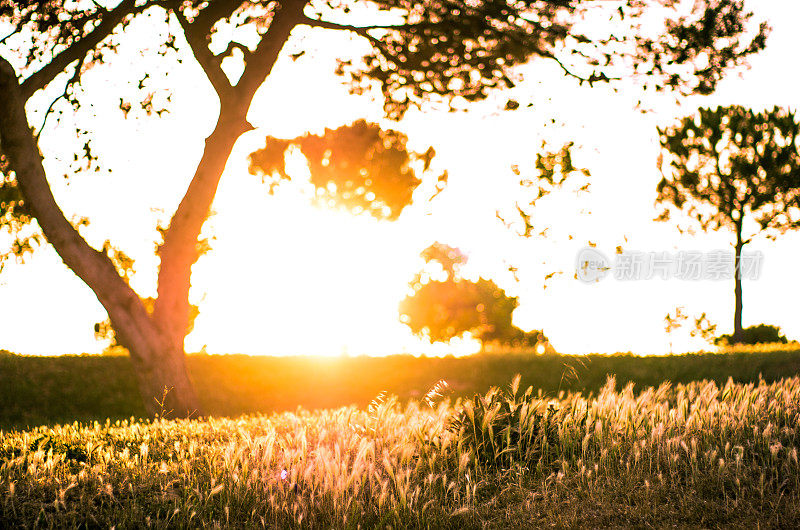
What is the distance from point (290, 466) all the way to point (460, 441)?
1528 mm

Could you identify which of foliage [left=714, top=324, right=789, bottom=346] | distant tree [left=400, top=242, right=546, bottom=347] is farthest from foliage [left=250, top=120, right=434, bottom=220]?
foliage [left=714, top=324, right=789, bottom=346]

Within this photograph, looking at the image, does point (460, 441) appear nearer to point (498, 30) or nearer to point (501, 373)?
point (498, 30)

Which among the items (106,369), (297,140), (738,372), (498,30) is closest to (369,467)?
(498,30)

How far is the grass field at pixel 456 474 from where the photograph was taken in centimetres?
444

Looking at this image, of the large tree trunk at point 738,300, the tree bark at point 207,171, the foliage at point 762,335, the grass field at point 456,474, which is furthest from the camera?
the foliage at point 762,335

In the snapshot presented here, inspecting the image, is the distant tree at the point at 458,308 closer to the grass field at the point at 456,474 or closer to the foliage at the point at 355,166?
the foliage at the point at 355,166

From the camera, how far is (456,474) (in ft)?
17.5

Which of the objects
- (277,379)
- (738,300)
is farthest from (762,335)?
(277,379)

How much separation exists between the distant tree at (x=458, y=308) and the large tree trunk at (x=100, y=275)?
22.5 meters

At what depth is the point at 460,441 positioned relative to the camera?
5.62 metres

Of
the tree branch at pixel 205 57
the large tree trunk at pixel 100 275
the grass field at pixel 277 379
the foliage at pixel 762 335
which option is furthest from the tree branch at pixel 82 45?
the foliage at pixel 762 335

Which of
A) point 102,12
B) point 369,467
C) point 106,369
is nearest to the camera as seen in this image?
point 369,467

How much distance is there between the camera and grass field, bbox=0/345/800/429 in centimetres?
1452

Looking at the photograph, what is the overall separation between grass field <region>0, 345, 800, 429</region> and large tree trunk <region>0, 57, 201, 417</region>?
4.09 metres
